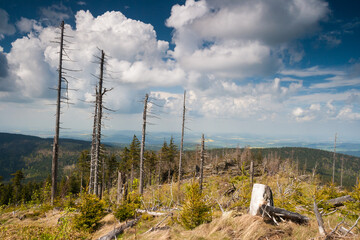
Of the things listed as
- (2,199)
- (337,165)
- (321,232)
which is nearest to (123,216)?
(321,232)

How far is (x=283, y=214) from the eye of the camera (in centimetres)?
595

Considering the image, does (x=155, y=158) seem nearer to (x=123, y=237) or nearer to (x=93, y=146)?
(x=93, y=146)

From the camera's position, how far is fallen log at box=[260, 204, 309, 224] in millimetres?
5961

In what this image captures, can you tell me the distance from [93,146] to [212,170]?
3295 cm

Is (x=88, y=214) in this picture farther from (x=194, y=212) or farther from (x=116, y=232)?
(x=194, y=212)

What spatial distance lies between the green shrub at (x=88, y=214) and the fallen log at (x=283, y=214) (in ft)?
25.3

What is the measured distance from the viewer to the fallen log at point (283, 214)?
235 inches

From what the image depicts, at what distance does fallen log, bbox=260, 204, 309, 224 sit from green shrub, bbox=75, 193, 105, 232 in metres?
7.72

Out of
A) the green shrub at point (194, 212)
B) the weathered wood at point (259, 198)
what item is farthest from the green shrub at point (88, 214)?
the weathered wood at point (259, 198)

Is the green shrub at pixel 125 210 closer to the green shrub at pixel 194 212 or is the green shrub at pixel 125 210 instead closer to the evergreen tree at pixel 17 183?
the green shrub at pixel 194 212

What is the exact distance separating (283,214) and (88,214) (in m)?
8.66

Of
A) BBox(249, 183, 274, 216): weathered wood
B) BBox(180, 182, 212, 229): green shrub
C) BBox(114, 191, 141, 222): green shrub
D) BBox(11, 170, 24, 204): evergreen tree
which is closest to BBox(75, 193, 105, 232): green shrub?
BBox(114, 191, 141, 222): green shrub

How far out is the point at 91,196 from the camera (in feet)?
29.5

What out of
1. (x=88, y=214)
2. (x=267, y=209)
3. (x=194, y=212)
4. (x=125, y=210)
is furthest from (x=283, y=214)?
(x=88, y=214)
